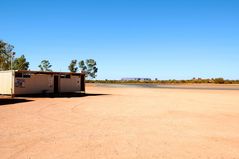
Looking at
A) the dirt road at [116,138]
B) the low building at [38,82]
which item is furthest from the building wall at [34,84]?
the dirt road at [116,138]

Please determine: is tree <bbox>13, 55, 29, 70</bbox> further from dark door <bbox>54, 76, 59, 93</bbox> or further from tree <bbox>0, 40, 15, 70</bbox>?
dark door <bbox>54, 76, 59, 93</bbox>

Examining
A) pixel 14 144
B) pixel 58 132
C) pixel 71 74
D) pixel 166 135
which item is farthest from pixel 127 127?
pixel 71 74

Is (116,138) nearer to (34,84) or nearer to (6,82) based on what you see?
(6,82)

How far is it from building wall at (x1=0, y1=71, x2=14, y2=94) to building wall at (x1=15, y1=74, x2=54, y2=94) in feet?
1.92

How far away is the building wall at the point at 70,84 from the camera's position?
34319 mm

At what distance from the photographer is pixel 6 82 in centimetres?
2869

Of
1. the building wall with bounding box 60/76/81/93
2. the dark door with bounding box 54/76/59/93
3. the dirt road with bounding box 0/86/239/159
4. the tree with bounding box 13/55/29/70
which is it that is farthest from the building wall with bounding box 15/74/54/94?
the tree with bounding box 13/55/29/70

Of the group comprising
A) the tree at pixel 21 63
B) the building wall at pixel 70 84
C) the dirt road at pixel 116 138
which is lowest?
the dirt road at pixel 116 138

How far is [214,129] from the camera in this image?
38.6 feet

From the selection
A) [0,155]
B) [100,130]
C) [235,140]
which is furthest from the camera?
[100,130]

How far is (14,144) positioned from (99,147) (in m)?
2.73

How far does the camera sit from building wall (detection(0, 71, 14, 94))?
28.1 meters

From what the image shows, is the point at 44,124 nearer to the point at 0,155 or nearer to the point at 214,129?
the point at 0,155

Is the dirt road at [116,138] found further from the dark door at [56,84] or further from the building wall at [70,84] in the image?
the building wall at [70,84]
